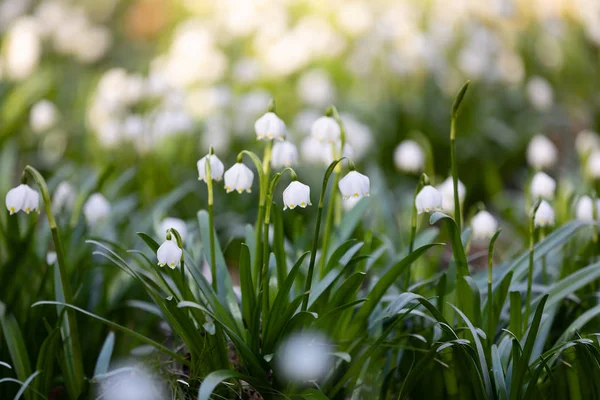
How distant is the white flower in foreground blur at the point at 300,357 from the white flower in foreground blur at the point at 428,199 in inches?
22.4

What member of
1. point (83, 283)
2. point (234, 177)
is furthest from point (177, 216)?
point (234, 177)

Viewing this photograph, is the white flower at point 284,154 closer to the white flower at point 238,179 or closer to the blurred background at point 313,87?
the white flower at point 238,179

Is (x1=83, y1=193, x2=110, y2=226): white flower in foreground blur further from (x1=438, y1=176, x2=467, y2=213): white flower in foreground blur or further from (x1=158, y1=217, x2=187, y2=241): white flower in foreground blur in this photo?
(x1=438, y1=176, x2=467, y2=213): white flower in foreground blur

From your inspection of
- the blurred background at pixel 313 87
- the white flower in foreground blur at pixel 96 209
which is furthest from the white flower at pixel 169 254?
the blurred background at pixel 313 87

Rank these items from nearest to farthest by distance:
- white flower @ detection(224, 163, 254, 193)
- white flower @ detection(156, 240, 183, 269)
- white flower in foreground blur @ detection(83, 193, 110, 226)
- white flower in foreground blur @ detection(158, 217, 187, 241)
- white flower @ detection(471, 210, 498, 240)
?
white flower @ detection(156, 240, 183, 269), white flower @ detection(224, 163, 254, 193), white flower @ detection(471, 210, 498, 240), white flower in foreground blur @ detection(158, 217, 187, 241), white flower in foreground blur @ detection(83, 193, 110, 226)

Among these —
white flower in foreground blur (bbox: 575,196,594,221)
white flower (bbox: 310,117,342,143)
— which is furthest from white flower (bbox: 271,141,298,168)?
white flower in foreground blur (bbox: 575,196,594,221)

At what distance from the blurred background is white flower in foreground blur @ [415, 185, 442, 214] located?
1847 mm

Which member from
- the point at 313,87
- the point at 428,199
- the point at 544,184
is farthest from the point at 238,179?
the point at 313,87

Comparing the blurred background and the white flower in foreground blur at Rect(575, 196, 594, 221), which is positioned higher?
the blurred background

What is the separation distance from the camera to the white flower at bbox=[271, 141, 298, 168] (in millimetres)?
2408

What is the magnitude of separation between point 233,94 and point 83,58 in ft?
7.06

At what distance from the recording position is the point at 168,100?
196 inches

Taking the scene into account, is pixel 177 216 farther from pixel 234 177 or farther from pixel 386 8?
pixel 386 8

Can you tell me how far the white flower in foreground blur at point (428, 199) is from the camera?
7.39 feet
